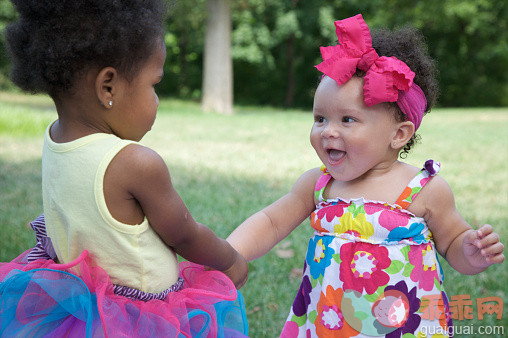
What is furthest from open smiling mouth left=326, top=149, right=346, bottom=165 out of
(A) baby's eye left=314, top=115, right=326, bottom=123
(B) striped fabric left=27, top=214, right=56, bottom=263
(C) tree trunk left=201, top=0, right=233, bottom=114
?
(C) tree trunk left=201, top=0, right=233, bottom=114

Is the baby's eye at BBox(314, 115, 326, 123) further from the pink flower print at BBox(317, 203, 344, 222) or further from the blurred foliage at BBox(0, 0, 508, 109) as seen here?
the blurred foliage at BBox(0, 0, 508, 109)

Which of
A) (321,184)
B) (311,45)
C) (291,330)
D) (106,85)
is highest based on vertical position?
(106,85)

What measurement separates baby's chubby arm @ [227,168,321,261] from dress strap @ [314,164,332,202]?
0.05 m

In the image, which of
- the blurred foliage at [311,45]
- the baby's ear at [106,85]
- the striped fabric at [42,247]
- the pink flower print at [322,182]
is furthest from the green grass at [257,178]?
the blurred foliage at [311,45]

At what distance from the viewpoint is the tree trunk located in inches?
690

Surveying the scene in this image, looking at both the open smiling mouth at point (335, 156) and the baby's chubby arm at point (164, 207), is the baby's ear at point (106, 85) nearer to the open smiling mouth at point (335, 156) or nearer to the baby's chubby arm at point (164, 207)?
the baby's chubby arm at point (164, 207)

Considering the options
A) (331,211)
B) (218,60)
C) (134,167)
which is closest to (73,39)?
(134,167)

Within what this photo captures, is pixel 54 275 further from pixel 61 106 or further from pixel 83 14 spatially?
pixel 83 14

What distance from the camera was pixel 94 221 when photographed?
1.59m

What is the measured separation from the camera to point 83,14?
1.53 m

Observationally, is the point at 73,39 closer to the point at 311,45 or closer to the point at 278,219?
the point at 278,219

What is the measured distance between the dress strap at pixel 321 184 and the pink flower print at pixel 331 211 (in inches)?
2.5

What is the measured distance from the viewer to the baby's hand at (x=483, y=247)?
6.27 feet

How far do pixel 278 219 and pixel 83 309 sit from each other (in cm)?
97
